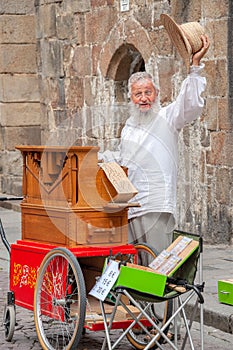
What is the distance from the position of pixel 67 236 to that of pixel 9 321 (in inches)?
34.7

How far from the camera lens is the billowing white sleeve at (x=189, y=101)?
6461 millimetres

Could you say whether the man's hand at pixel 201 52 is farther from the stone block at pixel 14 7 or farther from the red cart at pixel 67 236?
the stone block at pixel 14 7

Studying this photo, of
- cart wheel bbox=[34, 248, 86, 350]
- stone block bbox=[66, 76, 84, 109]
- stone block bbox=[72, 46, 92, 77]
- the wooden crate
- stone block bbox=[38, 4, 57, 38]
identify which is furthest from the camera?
stone block bbox=[38, 4, 57, 38]

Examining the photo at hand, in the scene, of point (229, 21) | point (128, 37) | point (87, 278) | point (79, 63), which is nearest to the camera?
point (87, 278)

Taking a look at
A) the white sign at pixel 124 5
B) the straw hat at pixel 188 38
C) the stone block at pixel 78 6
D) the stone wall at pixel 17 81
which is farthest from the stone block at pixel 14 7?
the straw hat at pixel 188 38

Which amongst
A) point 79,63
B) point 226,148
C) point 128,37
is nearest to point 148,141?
point 226,148

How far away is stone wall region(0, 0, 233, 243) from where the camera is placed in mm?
10203

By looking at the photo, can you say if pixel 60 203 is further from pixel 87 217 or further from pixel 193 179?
pixel 193 179

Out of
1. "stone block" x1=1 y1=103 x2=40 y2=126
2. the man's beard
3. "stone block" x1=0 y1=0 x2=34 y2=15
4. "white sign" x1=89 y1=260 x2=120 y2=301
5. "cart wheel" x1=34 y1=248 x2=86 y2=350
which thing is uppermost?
"stone block" x1=0 y1=0 x2=34 y2=15

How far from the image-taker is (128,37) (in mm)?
12039

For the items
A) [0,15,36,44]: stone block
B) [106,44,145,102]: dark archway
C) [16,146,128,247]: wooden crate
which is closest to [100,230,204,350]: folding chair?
[16,146,128,247]: wooden crate

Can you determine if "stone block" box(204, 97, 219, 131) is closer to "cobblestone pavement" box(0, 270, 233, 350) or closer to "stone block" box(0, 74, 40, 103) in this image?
"cobblestone pavement" box(0, 270, 233, 350)

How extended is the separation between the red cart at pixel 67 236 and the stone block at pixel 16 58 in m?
9.54

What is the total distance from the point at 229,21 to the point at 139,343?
14.3ft
